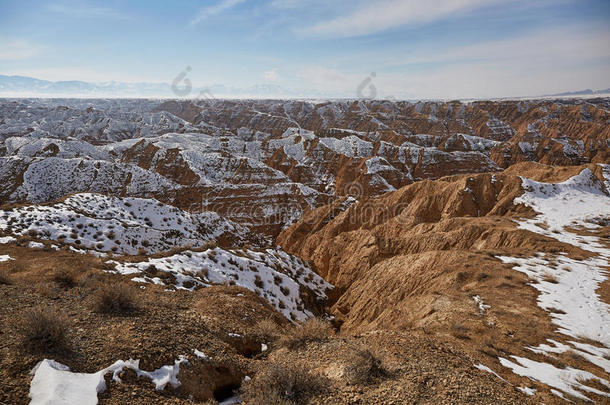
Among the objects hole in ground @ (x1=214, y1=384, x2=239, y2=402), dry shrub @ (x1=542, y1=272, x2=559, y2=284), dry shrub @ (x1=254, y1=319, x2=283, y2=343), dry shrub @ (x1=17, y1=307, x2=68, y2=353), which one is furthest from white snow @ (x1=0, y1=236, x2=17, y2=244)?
dry shrub @ (x1=542, y1=272, x2=559, y2=284)

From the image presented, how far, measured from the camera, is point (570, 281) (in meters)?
14.9

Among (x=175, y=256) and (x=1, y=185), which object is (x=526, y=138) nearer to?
(x=175, y=256)

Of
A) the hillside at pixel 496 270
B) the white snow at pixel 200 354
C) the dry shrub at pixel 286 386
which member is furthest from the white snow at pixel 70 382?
the hillside at pixel 496 270

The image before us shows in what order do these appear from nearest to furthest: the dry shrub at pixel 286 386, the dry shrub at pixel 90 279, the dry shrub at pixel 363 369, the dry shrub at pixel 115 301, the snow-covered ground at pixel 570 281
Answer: the dry shrub at pixel 286 386, the dry shrub at pixel 363 369, the dry shrub at pixel 115 301, the snow-covered ground at pixel 570 281, the dry shrub at pixel 90 279

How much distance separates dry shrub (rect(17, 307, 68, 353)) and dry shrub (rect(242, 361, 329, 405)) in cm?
389

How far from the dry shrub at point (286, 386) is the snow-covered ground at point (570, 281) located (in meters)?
5.80

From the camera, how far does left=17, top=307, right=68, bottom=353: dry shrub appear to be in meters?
5.89

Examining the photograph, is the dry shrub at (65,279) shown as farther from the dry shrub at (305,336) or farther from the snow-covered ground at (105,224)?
the snow-covered ground at (105,224)

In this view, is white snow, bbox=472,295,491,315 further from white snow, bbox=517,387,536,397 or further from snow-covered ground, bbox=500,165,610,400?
white snow, bbox=517,387,536,397

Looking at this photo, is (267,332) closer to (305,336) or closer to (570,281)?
(305,336)

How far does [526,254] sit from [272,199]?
39.5 meters

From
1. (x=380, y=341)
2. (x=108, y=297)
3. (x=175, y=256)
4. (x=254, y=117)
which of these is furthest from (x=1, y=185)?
(x=254, y=117)

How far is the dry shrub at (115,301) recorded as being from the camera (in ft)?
26.2

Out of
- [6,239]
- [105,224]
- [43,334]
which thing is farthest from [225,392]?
[105,224]
